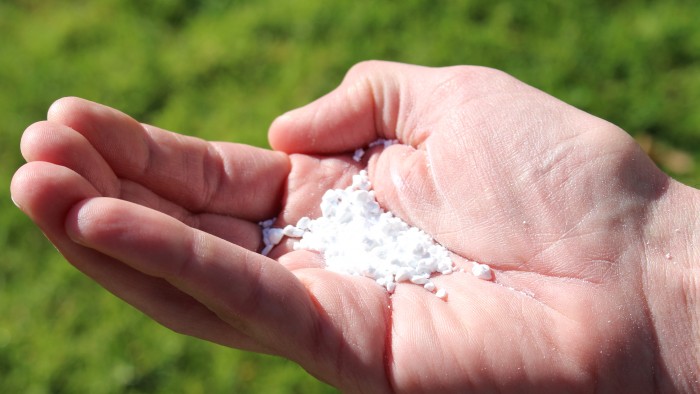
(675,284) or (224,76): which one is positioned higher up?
(675,284)

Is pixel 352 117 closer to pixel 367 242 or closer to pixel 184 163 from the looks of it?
pixel 367 242

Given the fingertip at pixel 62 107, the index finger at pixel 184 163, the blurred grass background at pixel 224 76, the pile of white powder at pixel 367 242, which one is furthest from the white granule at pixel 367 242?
the blurred grass background at pixel 224 76

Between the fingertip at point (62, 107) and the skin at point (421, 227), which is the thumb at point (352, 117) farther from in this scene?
the fingertip at point (62, 107)

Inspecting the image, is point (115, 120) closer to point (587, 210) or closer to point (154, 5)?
point (587, 210)

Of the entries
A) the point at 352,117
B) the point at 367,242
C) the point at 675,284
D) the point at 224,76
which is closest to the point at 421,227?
the point at 367,242

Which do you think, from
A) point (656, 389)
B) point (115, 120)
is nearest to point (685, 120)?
point (656, 389)

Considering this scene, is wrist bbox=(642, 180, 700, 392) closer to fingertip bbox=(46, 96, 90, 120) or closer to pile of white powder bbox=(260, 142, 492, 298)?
pile of white powder bbox=(260, 142, 492, 298)

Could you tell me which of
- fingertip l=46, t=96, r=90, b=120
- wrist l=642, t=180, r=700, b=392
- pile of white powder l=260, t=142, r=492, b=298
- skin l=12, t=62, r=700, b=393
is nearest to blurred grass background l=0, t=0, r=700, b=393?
pile of white powder l=260, t=142, r=492, b=298
